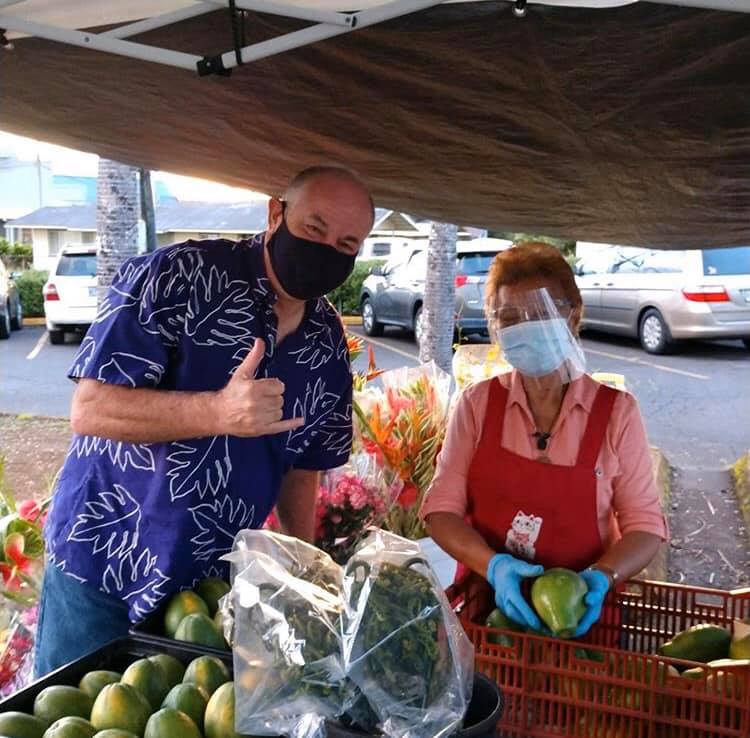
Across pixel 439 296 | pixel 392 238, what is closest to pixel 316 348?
pixel 439 296

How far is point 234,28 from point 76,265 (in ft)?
49.7

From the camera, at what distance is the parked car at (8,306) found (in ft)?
53.2

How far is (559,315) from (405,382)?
1.68 meters

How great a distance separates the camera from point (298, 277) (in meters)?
2.05

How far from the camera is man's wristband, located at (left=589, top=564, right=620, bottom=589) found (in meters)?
2.12

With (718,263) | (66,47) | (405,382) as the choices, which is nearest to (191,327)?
(66,47)

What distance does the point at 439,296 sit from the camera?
8734 mm

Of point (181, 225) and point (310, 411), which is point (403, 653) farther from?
point (181, 225)

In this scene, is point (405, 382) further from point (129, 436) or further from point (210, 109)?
point (129, 436)

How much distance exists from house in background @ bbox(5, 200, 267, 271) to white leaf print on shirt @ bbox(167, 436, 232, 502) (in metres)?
26.6

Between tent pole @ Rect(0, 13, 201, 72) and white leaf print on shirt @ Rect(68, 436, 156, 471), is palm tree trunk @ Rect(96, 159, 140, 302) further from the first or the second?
tent pole @ Rect(0, 13, 201, 72)

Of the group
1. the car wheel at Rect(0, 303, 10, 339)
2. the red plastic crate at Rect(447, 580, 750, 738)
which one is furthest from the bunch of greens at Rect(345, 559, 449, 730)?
the car wheel at Rect(0, 303, 10, 339)

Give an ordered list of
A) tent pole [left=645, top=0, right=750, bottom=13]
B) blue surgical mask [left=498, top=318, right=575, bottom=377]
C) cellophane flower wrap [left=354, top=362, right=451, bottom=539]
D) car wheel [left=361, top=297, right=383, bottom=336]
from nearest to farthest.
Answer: tent pole [left=645, top=0, right=750, bottom=13], blue surgical mask [left=498, top=318, right=575, bottom=377], cellophane flower wrap [left=354, top=362, right=451, bottom=539], car wheel [left=361, top=297, right=383, bottom=336]

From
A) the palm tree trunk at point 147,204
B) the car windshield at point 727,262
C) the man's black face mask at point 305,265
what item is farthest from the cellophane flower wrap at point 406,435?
the car windshield at point 727,262
